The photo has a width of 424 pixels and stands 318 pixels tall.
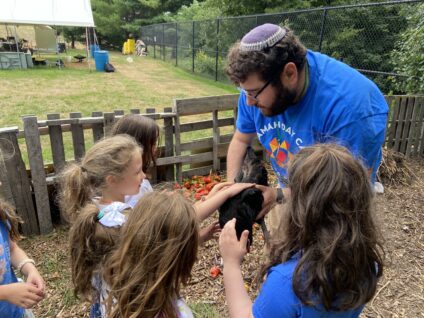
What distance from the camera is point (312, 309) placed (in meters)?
1.26

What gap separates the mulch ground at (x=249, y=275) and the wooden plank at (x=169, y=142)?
1516 mm

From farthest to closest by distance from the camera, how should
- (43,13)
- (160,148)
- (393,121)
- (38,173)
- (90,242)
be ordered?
(43,13)
(393,121)
(160,148)
(38,173)
(90,242)

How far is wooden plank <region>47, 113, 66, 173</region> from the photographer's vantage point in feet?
13.0

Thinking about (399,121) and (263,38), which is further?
(399,121)

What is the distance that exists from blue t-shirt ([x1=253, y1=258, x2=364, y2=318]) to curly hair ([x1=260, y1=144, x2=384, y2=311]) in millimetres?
31

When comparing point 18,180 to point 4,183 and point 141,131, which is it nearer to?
point 4,183

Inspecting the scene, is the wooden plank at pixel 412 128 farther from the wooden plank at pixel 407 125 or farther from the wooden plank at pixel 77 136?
the wooden plank at pixel 77 136

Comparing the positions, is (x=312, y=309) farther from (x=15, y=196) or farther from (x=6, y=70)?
(x=6, y=70)

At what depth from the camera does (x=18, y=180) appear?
3.73 m

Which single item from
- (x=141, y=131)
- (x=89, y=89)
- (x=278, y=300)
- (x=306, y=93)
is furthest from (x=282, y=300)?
(x=89, y=89)

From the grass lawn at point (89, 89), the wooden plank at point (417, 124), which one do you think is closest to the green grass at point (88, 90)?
the grass lawn at point (89, 89)

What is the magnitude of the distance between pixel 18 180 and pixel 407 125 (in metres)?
6.20

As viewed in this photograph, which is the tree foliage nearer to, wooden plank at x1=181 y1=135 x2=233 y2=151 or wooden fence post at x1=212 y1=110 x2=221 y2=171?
wooden plank at x1=181 y1=135 x2=233 y2=151

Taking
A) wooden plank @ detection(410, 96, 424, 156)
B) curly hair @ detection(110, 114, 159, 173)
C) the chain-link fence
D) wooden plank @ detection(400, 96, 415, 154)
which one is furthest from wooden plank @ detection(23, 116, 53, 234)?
the chain-link fence
